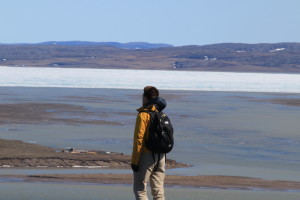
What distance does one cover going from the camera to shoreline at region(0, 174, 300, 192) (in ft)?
36.7

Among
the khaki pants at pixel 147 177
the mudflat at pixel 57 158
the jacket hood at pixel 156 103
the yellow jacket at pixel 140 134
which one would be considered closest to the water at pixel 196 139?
the mudflat at pixel 57 158

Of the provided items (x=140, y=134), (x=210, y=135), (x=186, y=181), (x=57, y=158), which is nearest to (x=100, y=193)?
(x=186, y=181)

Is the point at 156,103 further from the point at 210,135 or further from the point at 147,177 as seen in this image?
the point at 210,135

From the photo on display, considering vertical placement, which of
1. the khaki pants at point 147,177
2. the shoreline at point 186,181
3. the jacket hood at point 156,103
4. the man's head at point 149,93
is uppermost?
the man's head at point 149,93

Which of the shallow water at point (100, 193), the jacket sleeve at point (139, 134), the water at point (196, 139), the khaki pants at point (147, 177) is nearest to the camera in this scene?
the jacket sleeve at point (139, 134)

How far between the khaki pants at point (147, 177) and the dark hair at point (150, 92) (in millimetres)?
572

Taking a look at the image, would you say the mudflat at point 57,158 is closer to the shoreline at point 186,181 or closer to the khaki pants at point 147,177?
the shoreline at point 186,181

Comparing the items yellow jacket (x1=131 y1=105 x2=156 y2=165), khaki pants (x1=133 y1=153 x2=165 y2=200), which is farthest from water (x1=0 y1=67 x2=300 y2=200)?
yellow jacket (x1=131 y1=105 x2=156 y2=165)

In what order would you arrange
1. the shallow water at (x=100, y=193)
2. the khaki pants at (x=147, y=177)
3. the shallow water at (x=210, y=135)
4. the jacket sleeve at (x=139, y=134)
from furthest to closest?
the shallow water at (x=210, y=135)
the shallow water at (x=100, y=193)
the khaki pants at (x=147, y=177)
the jacket sleeve at (x=139, y=134)

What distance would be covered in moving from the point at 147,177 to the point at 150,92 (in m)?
0.84

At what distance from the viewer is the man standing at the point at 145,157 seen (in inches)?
291

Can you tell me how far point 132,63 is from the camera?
134500 millimetres

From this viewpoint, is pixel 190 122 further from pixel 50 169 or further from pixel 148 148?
pixel 148 148

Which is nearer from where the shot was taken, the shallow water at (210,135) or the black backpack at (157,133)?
the black backpack at (157,133)
